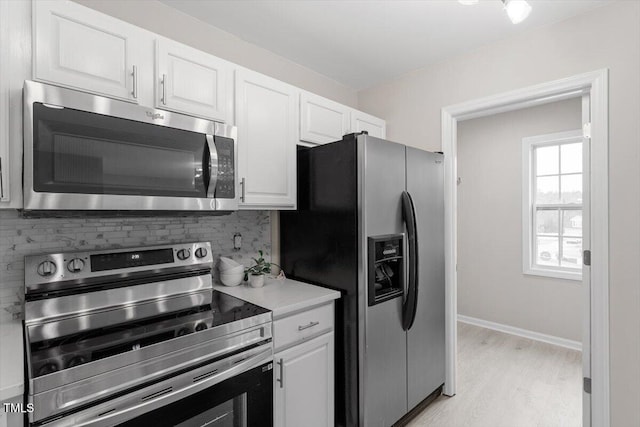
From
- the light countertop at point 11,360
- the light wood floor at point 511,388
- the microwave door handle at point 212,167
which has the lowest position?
the light wood floor at point 511,388

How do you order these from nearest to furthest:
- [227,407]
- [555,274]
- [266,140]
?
1. [227,407]
2. [266,140]
3. [555,274]

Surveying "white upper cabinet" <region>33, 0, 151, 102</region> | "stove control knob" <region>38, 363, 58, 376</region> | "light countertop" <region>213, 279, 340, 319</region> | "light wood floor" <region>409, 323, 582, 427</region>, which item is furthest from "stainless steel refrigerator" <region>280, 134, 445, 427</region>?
"stove control knob" <region>38, 363, 58, 376</region>

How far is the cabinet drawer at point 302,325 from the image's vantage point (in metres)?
1.59

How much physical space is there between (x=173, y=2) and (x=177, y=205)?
1.26 meters

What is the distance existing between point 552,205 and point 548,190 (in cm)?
17

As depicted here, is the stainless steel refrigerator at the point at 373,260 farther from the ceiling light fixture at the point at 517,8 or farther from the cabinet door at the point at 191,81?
the ceiling light fixture at the point at 517,8

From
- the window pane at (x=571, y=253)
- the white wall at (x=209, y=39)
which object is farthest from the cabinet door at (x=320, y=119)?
the window pane at (x=571, y=253)

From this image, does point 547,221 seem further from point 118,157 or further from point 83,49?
point 83,49

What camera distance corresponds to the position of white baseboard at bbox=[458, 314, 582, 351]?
3.26 m

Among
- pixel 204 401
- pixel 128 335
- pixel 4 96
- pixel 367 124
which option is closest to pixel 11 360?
pixel 128 335

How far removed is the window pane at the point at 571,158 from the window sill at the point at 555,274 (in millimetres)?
1058

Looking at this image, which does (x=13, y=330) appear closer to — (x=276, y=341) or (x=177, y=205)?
(x=177, y=205)

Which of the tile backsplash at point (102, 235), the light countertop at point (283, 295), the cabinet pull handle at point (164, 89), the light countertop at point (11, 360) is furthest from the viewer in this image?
the light countertop at point (283, 295)

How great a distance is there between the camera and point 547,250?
11.7 ft
